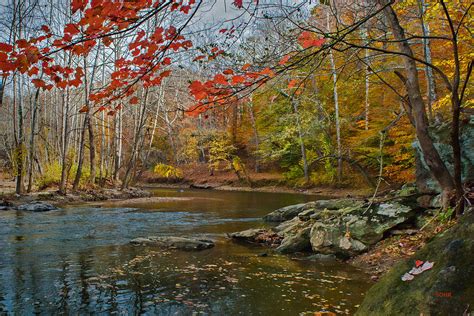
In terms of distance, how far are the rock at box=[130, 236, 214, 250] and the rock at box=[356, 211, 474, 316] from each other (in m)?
5.15

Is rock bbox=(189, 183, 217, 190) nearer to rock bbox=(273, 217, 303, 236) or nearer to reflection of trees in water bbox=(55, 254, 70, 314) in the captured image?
rock bbox=(273, 217, 303, 236)

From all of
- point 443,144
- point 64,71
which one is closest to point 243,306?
point 64,71

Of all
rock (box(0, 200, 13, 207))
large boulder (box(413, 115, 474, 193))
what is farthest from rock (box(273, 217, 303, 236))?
rock (box(0, 200, 13, 207))

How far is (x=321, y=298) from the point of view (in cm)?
473

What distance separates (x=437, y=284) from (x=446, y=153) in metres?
4.83

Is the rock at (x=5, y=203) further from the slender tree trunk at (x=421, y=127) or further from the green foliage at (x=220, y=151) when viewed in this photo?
the green foliage at (x=220, y=151)

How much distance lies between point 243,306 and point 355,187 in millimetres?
Result: 20154

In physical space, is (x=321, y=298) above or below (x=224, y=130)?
below

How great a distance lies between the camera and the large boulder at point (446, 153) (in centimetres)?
629

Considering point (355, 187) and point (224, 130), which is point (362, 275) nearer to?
point (355, 187)

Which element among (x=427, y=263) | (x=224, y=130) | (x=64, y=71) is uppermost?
(x=224, y=130)

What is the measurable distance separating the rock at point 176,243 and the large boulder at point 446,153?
4435mm

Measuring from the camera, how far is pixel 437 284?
2.57 m

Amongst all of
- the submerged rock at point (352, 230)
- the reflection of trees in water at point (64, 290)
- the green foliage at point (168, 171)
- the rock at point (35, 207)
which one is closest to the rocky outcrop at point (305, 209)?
the submerged rock at point (352, 230)
